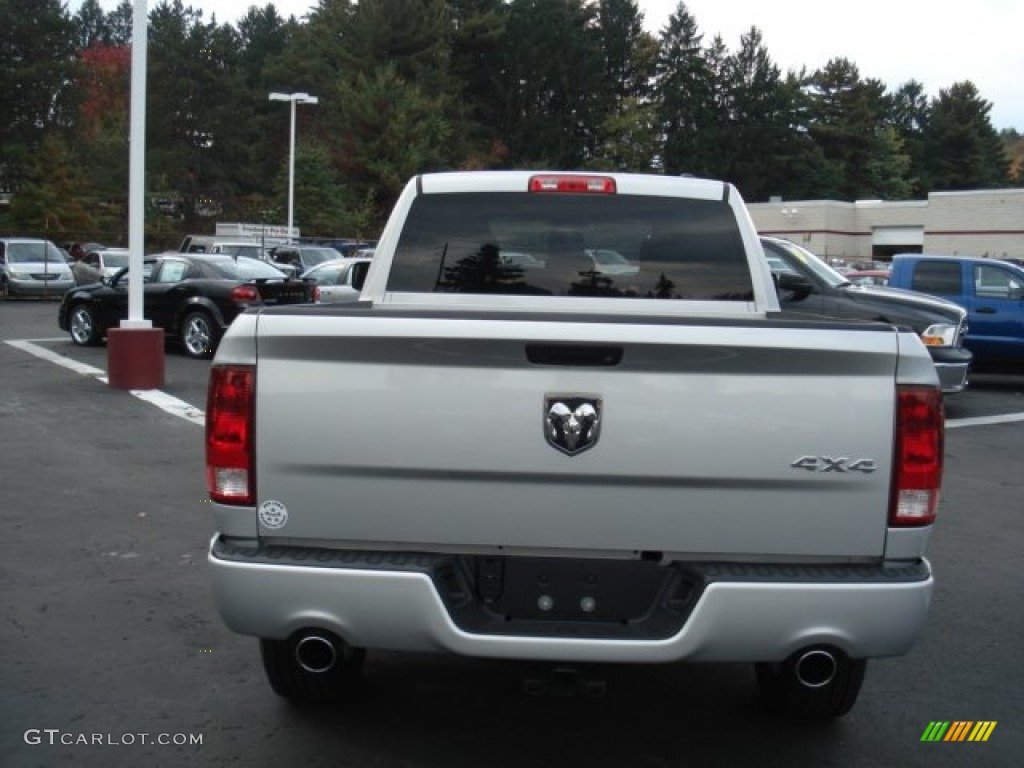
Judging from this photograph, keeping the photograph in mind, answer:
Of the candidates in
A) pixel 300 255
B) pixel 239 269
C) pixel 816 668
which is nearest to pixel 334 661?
pixel 816 668

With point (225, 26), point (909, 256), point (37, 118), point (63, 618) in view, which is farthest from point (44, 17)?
point (63, 618)

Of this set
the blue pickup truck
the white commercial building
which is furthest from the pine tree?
the blue pickup truck

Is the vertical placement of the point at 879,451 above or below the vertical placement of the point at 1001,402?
above

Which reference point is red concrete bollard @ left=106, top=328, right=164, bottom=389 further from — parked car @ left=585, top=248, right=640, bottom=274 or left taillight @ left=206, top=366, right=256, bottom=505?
left taillight @ left=206, top=366, right=256, bottom=505

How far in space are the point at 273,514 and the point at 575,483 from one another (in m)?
0.94

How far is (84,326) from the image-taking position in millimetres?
18641

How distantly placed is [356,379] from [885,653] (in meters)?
1.80

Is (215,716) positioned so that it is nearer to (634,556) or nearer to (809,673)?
(634,556)

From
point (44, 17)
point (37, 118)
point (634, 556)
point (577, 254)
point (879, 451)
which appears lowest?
point (634, 556)

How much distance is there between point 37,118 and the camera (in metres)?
55.3

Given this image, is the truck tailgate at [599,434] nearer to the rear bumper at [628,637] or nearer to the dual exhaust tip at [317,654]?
the rear bumper at [628,637]

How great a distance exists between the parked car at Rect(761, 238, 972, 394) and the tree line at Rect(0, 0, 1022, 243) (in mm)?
42365

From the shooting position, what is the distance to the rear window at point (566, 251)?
4.84 metres

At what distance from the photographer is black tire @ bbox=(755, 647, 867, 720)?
408cm
